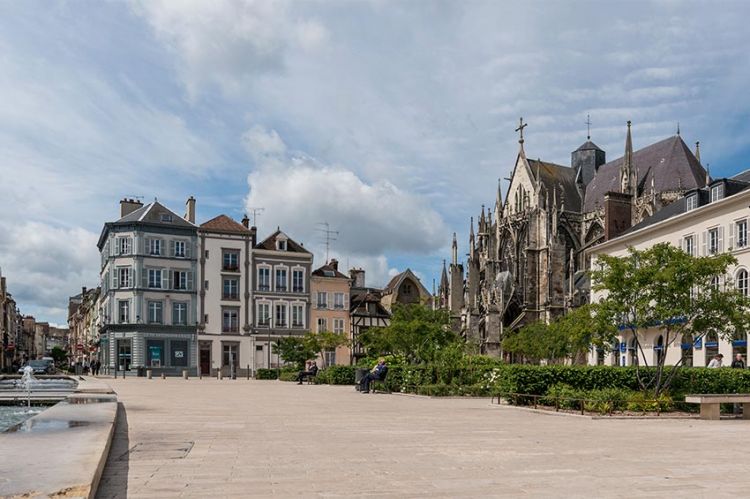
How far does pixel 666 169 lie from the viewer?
64188mm

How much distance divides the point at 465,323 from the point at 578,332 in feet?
167

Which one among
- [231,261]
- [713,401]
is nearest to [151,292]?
[231,261]

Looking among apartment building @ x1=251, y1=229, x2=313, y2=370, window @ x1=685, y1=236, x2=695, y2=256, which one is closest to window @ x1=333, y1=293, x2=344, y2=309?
apartment building @ x1=251, y1=229, x2=313, y2=370

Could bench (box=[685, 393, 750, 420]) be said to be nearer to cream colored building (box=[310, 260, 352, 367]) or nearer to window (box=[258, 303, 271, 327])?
window (box=[258, 303, 271, 327])

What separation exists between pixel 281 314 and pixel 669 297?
44377mm

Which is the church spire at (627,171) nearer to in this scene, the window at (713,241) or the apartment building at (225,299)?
the window at (713,241)

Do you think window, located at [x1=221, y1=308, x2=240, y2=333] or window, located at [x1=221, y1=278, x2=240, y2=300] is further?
window, located at [x1=221, y1=278, x2=240, y2=300]

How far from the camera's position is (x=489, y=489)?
7379 millimetres

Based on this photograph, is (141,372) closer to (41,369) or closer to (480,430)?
(41,369)

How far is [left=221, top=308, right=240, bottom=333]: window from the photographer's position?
59.8 meters

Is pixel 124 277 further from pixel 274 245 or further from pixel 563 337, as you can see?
pixel 563 337

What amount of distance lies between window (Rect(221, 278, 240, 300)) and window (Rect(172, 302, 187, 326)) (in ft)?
10.7

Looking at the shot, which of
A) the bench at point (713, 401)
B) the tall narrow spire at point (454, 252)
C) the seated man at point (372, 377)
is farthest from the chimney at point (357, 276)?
the bench at point (713, 401)

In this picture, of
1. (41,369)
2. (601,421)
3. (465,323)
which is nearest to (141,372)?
(41,369)
